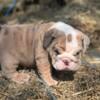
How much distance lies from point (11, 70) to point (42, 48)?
0.50 meters

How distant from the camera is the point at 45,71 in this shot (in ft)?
16.5

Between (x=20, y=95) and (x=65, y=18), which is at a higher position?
(x=20, y=95)

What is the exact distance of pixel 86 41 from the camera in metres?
4.95

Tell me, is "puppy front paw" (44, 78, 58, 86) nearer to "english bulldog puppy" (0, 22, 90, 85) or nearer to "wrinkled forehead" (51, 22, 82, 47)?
"english bulldog puppy" (0, 22, 90, 85)

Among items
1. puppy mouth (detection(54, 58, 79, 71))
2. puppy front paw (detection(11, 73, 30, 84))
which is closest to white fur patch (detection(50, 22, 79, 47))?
puppy mouth (detection(54, 58, 79, 71))

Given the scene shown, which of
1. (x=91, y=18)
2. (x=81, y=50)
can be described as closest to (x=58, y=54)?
(x=81, y=50)

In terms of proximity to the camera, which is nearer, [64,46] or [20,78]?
[64,46]

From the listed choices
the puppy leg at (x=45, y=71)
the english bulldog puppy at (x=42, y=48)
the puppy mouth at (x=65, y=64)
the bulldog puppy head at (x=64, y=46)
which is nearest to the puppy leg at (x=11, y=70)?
the english bulldog puppy at (x=42, y=48)

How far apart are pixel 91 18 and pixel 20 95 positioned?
10.8 ft

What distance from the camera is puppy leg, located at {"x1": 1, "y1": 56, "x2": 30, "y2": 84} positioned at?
5.16m

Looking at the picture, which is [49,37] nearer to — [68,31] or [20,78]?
[68,31]

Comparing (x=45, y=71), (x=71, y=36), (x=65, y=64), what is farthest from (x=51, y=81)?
(x=71, y=36)

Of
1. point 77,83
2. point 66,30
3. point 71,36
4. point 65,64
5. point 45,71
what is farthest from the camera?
point 77,83

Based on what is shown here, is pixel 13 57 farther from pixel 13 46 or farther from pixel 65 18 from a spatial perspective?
pixel 65 18
